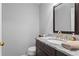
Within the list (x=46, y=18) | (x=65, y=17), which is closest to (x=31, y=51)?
(x=46, y=18)

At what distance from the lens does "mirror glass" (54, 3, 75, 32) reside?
2.08 meters

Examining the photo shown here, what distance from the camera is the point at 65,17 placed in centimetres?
229

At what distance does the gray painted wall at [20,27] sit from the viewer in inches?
117

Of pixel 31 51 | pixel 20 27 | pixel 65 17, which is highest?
pixel 65 17

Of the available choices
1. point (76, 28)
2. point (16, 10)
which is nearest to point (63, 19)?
point (76, 28)

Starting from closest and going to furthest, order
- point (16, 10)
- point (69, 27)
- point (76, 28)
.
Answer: point (76, 28), point (69, 27), point (16, 10)

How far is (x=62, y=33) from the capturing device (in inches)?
94.6

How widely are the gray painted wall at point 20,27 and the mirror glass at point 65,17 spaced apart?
1.70 feet

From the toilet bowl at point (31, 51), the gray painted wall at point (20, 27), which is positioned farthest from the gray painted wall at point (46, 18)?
the toilet bowl at point (31, 51)

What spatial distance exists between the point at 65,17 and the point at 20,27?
1132 millimetres

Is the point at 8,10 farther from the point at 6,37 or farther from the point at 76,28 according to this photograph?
the point at 76,28

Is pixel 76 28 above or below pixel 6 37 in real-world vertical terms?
above

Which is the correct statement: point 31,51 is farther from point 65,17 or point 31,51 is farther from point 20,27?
point 65,17

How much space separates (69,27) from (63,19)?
250 mm
